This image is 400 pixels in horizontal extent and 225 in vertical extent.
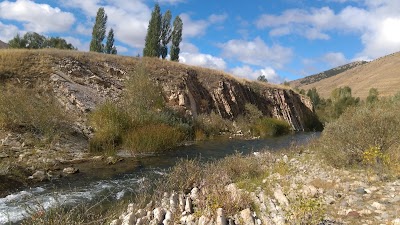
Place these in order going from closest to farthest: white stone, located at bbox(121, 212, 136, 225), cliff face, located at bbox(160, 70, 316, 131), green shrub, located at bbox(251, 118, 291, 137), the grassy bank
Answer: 1. white stone, located at bbox(121, 212, 136, 225)
2. the grassy bank
3. green shrub, located at bbox(251, 118, 291, 137)
4. cliff face, located at bbox(160, 70, 316, 131)

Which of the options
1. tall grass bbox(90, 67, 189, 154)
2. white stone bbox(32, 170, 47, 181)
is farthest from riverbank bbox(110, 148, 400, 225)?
tall grass bbox(90, 67, 189, 154)

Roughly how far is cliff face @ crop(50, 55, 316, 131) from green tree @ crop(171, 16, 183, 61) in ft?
32.2

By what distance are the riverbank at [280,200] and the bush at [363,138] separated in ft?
2.45

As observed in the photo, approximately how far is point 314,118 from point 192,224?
68299 mm

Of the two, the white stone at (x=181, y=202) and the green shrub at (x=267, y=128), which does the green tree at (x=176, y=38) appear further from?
the white stone at (x=181, y=202)

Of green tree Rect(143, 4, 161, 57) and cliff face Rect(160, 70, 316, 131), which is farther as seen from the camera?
green tree Rect(143, 4, 161, 57)

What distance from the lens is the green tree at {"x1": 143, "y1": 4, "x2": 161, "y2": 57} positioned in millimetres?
55375

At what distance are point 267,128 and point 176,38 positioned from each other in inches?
1028

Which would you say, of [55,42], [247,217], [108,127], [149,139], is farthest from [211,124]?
[55,42]

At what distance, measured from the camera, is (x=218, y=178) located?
11906mm

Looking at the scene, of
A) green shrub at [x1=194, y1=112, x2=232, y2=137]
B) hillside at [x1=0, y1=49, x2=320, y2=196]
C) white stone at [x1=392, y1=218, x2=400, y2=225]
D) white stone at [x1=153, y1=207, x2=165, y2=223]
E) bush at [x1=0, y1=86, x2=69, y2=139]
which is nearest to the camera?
white stone at [x1=392, y1=218, x2=400, y2=225]

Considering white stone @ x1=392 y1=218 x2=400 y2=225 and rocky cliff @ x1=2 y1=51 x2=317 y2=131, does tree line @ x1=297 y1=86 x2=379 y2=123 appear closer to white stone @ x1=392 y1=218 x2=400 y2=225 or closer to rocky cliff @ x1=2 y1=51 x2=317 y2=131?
rocky cliff @ x1=2 y1=51 x2=317 y2=131

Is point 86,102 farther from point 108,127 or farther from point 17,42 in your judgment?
point 17,42

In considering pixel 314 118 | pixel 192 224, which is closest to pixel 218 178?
pixel 192 224
